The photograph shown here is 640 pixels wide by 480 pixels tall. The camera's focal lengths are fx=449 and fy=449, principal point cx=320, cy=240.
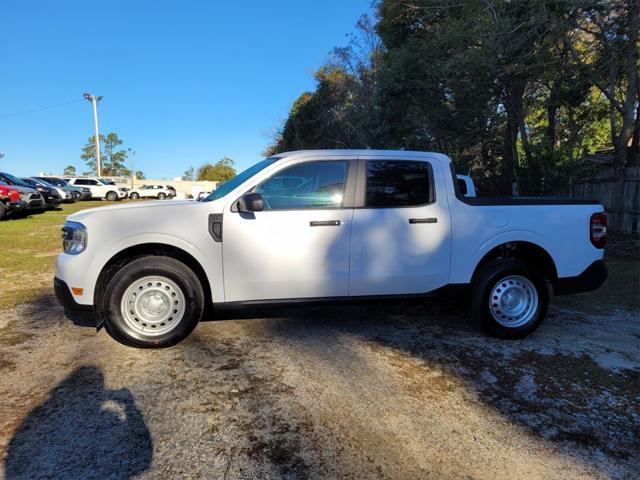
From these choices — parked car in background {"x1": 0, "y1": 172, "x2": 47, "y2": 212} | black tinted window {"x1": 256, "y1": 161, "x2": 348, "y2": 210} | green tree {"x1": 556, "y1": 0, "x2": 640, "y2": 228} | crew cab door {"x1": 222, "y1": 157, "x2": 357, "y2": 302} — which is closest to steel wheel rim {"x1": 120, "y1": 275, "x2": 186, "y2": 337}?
crew cab door {"x1": 222, "y1": 157, "x2": 357, "y2": 302}

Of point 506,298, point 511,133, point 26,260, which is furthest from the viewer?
point 511,133

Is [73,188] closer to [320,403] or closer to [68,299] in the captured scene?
[68,299]

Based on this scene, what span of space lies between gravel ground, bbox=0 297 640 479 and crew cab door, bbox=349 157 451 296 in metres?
0.61

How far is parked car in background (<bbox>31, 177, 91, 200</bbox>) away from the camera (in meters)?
29.8

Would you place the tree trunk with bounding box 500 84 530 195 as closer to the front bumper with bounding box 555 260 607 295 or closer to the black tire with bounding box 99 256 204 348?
the front bumper with bounding box 555 260 607 295

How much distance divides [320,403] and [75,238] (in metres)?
2.57

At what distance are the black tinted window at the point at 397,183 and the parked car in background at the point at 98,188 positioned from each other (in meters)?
34.9

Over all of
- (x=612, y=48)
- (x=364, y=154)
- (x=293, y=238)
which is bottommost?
(x=293, y=238)

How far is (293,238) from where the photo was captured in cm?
407

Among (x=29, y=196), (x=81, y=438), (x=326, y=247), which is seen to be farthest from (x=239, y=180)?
(x=29, y=196)

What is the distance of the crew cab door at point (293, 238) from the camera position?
4.03 m

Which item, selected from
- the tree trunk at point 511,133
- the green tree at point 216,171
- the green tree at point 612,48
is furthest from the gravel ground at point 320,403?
the green tree at point 216,171

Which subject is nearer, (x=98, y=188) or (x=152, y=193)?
(x=98, y=188)

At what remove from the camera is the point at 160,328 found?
407 cm
